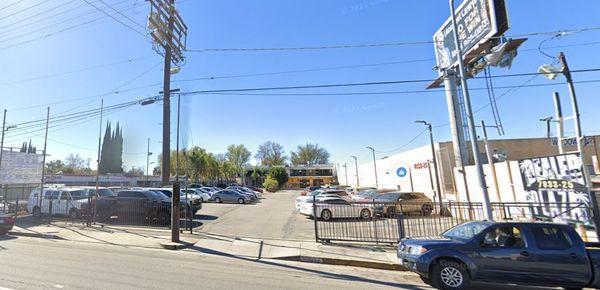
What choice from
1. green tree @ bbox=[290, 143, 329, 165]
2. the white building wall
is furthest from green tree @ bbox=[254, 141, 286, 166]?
the white building wall

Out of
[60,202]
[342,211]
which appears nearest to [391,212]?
[342,211]

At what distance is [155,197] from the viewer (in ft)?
57.2

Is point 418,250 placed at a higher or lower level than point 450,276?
higher

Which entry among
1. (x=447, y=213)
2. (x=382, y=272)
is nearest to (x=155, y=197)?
(x=382, y=272)

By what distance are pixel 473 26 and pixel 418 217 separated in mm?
12899

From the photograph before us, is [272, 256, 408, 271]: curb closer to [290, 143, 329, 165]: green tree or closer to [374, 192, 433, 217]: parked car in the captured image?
[374, 192, 433, 217]: parked car

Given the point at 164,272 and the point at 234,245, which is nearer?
the point at 164,272

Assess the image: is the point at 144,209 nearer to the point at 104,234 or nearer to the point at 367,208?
the point at 104,234

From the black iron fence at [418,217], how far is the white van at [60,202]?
13639 mm

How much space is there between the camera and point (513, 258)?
6.76m

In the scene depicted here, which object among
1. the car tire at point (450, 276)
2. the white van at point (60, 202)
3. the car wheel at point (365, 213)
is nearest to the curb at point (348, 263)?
the car tire at point (450, 276)

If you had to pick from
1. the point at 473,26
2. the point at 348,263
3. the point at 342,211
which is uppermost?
the point at 473,26

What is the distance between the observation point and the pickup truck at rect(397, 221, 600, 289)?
664 cm

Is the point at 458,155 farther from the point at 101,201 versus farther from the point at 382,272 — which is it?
the point at 101,201
